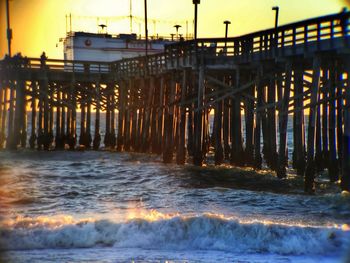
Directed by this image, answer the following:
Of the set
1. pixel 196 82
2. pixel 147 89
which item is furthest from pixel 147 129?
pixel 196 82

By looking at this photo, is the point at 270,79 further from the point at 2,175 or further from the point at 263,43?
the point at 2,175

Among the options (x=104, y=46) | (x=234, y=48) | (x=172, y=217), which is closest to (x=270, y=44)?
(x=234, y=48)

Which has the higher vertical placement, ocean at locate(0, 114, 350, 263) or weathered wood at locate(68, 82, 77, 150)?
weathered wood at locate(68, 82, 77, 150)

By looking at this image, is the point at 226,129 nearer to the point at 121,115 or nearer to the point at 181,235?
the point at 121,115

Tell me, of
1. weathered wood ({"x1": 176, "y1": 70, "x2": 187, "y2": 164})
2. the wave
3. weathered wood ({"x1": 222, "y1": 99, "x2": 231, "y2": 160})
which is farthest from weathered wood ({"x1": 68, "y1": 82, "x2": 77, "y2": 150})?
the wave

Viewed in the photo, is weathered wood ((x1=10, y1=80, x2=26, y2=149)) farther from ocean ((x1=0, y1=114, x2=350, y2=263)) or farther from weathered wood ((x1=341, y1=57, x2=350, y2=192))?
weathered wood ((x1=341, y1=57, x2=350, y2=192))

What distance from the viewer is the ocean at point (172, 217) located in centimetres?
881

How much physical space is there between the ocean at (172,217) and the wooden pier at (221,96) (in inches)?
39.8

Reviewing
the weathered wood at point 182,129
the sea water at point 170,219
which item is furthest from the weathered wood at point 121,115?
the sea water at point 170,219

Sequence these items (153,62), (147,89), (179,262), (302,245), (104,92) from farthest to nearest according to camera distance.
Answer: (104,92) < (147,89) < (153,62) < (302,245) < (179,262)

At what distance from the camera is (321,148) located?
1639 cm

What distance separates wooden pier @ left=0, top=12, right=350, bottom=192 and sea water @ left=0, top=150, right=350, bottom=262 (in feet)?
4.28

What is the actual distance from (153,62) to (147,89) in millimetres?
1791

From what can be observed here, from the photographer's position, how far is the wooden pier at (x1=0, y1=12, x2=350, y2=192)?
14047 mm
